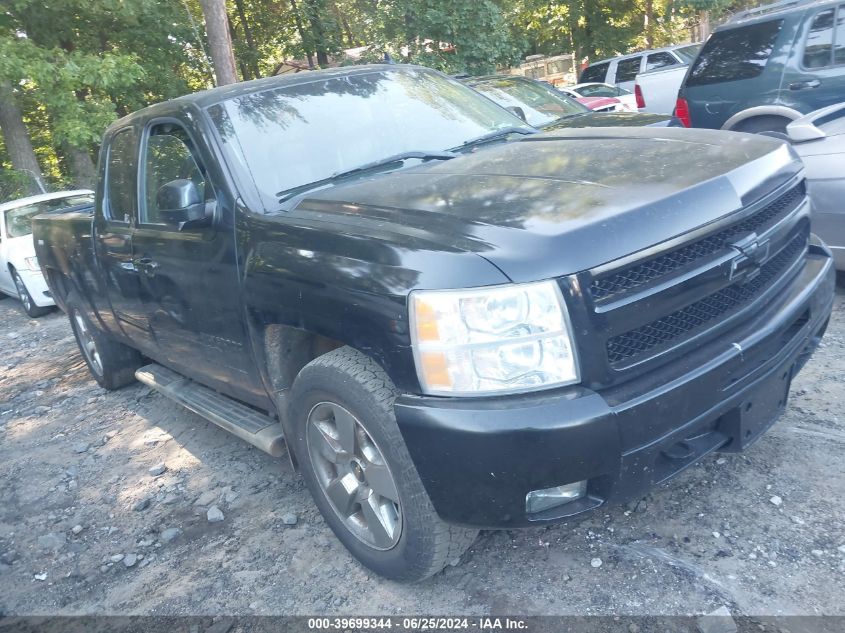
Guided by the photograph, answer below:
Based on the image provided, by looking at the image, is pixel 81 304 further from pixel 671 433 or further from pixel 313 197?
pixel 671 433

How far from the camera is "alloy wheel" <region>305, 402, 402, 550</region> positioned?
260 centimetres

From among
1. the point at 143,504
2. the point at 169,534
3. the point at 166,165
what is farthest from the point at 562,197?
the point at 143,504

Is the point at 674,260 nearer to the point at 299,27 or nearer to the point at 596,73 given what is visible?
the point at 596,73

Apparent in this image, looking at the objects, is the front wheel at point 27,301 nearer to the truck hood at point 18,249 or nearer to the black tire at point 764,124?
the truck hood at point 18,249

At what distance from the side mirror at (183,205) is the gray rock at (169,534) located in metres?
1.47

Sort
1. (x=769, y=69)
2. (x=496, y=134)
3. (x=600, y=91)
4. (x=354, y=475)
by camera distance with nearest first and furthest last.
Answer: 1. (x=354, y=475)
2. (x=496, y=134)
3. (x=769, y=69)
4. (x=600, y=91)

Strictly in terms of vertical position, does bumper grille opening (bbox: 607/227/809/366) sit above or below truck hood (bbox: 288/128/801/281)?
below

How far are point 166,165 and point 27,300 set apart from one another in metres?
6.83

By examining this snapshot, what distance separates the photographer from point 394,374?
2.33m

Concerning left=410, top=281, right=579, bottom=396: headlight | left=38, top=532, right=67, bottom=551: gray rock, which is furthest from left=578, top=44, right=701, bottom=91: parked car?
left=410, top=281, right=579, bottom=396: headlight

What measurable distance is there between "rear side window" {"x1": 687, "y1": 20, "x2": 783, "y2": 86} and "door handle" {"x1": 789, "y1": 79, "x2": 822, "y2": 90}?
38 centimetres

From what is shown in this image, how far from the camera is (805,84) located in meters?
6.67

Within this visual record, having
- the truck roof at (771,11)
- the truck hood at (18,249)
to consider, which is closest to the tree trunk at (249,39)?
the truck hood at (18,249)

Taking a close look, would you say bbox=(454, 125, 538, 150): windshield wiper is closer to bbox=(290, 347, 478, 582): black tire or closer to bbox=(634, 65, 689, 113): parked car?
bbox=(290, 347, 478, 582): black tire
